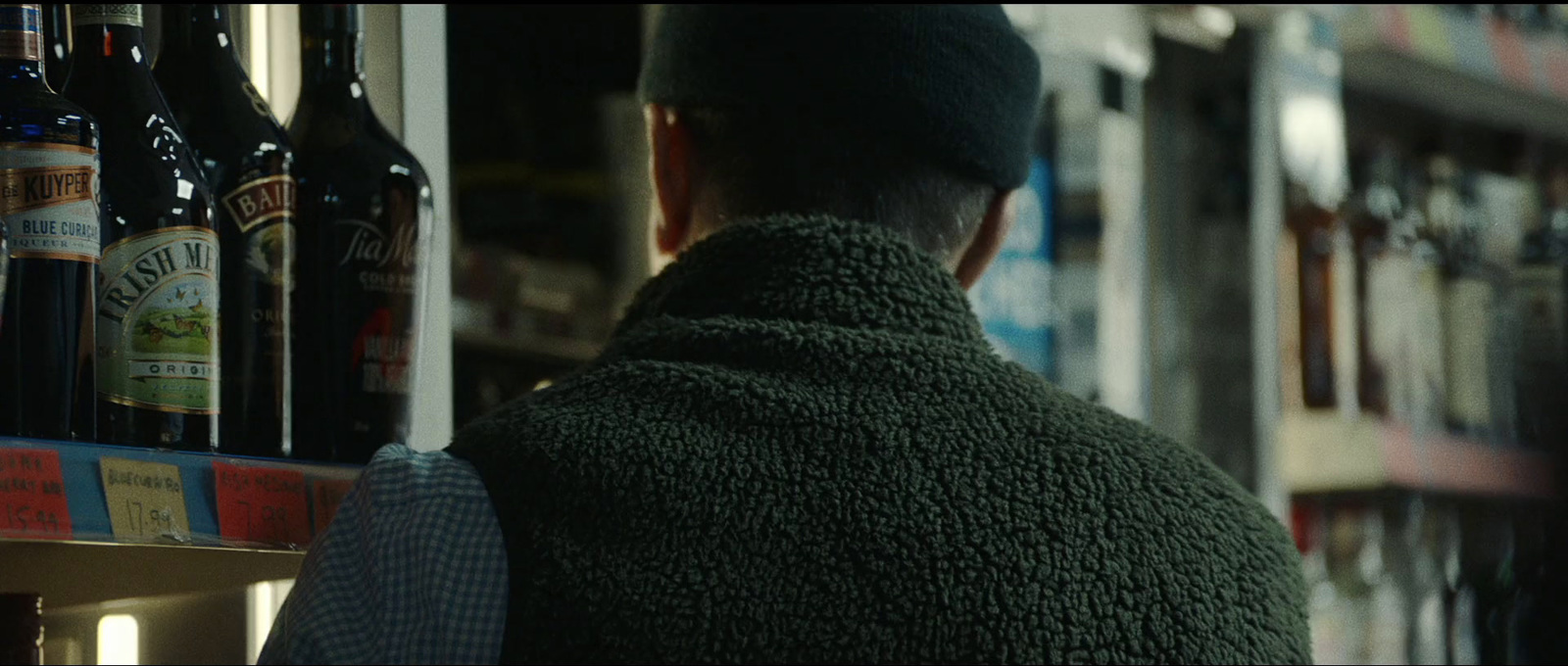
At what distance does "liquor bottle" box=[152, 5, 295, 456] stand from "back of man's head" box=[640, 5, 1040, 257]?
0.93ft

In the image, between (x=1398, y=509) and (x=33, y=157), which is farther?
(x=1398, y=509)

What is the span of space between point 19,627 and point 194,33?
0.31 meters

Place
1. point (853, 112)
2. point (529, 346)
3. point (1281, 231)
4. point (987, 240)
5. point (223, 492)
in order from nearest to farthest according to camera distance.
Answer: point (223, 492)
point (853, 112)
point (987, 240)
point (1281, 231)
point (529, 346)

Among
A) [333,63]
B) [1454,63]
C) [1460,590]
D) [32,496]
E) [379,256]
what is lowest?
[1460,590]

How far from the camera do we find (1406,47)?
228cm

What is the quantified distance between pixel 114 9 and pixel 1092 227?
1544 millimetres

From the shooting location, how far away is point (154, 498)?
0.70 metres

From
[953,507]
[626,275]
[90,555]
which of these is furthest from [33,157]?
[626,275]

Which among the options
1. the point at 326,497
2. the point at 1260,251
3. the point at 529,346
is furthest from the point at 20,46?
the point at 529,346

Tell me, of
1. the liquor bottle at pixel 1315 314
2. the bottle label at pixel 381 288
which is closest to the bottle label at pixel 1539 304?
the liquor bottle at pixel 1315 314

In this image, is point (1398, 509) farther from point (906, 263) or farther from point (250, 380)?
point (250, 380)

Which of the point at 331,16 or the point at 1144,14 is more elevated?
the point at 1144,14

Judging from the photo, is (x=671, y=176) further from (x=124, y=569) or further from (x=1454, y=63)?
(x=1454, y=63)

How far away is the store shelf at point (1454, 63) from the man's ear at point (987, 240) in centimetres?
131
